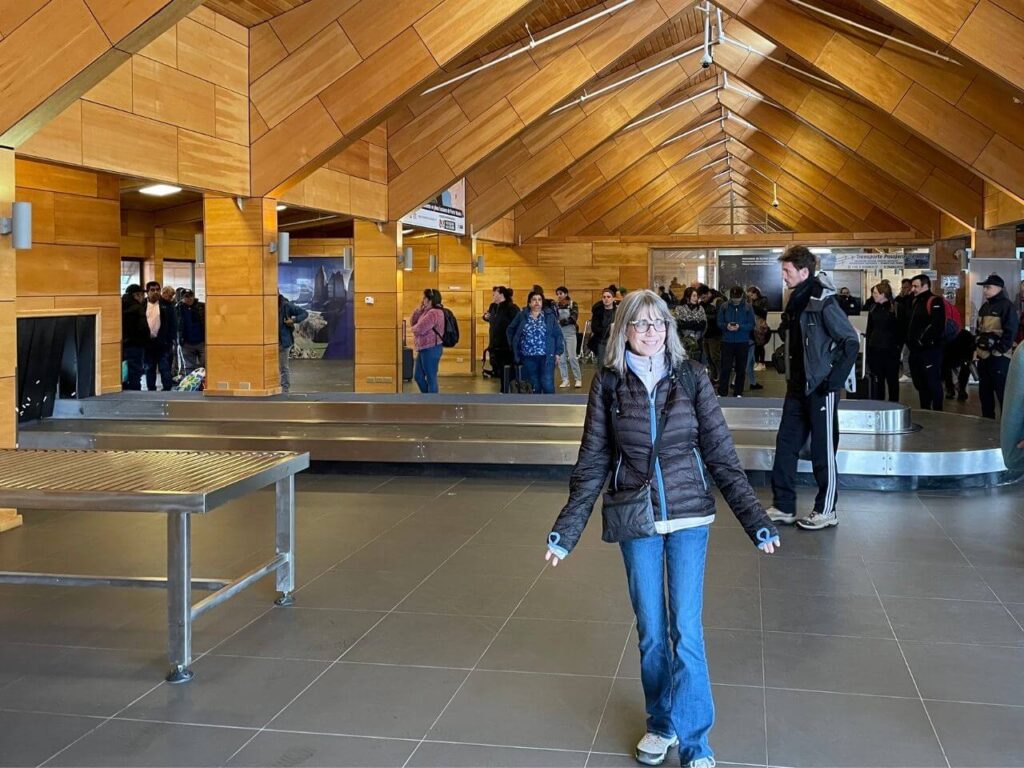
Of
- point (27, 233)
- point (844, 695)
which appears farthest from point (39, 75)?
point (844, 695)

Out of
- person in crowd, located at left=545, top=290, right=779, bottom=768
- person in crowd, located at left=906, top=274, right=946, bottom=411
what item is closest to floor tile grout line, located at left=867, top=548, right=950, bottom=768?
person in crowd, located at left=545, top=290, right=779, bottom=768

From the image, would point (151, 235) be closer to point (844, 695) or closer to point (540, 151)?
point (540, 151)

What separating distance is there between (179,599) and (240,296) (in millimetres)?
8593

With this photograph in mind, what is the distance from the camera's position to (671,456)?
344 centimetres

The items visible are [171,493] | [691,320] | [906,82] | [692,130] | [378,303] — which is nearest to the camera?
[171,493]

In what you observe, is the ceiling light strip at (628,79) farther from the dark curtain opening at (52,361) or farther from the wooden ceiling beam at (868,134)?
the dark curtain opening at (52,361)

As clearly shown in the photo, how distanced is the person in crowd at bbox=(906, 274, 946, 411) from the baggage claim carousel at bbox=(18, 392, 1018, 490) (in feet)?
7.01

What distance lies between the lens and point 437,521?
7.54 m

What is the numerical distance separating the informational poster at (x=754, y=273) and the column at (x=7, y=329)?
21.4 meters

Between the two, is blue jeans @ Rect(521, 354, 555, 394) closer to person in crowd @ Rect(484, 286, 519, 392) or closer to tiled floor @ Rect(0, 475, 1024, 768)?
person in crowd @ Rect(484, 286, 519, 392)

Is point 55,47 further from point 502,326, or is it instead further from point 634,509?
point 502,326

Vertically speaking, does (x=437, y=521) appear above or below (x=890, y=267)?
below

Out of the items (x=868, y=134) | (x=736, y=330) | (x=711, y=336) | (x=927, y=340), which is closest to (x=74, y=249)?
(x=736, y=330)

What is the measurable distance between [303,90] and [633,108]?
30.4ft
